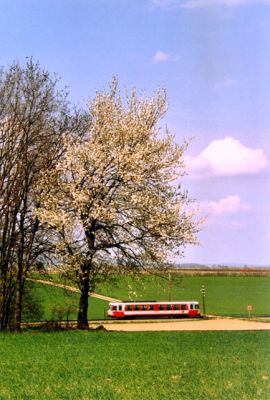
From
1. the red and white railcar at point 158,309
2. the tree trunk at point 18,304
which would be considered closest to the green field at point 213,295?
the red and white railcar at point 158,309

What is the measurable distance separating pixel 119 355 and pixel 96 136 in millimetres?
15536

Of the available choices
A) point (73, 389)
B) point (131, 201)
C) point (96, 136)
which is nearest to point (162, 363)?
point (73, 389)

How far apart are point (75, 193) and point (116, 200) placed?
81.6 inches

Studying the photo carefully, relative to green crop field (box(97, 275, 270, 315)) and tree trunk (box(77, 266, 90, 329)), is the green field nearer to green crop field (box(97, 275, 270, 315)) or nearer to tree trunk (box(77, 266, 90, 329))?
green crop field (box(97, 275, 270, 315))

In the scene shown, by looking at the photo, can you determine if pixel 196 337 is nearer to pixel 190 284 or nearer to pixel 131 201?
pixel 131 201

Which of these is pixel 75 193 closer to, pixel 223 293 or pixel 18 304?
pixel 18 304

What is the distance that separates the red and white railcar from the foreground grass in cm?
3176

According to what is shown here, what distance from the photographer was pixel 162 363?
1773cm

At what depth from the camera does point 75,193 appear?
31.5 meters

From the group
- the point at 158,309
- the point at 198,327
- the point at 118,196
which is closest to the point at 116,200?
the point at 118,196

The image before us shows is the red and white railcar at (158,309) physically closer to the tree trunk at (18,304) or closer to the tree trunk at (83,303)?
the tree trunk at (83,303)

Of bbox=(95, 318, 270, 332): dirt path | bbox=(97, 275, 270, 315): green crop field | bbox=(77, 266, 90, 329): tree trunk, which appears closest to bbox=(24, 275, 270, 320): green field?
bbox=(97, 275, 270, 315): green crop field

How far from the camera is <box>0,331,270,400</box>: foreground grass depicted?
13.1 metres

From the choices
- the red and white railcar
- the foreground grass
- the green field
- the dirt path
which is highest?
the green field
